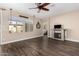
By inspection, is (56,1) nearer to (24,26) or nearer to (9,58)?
(24,26)

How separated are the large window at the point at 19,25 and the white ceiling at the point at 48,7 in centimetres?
27

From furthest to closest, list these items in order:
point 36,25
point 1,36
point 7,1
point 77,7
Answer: point 36,25
point 1,36
point 77,7
point 7,1

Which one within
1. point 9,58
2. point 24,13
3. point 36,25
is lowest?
point 9,58

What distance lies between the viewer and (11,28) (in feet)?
7.34

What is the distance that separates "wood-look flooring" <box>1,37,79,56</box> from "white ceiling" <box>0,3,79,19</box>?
2.10ft

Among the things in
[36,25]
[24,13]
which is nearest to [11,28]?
[24,13]

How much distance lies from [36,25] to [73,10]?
1012 millimetres

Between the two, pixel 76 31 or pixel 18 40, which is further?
pixel 18 40

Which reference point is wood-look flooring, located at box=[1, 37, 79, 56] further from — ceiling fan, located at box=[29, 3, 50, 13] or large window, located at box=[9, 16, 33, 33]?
ceiling fan, located at box=[29, 3, 50, 13]

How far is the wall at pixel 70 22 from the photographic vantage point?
7.21 ft

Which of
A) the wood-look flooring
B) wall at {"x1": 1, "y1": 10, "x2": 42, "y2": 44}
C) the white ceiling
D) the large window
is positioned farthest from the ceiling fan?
the wood-look flooring

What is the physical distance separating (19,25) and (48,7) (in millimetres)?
829

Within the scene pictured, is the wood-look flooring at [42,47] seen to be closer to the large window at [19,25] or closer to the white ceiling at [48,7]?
the large window at [19,25]

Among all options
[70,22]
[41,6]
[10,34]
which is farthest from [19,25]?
[70,22]
